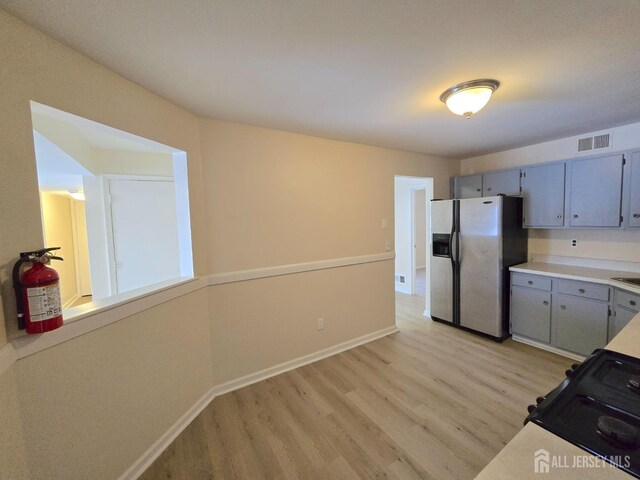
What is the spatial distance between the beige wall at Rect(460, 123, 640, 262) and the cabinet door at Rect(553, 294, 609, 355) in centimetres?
74

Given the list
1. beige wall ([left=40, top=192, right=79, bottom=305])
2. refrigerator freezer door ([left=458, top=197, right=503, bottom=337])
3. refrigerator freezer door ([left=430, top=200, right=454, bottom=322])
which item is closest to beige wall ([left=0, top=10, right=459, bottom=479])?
refrigerator freezer door ([left=430, top=200, right=454, bottom=322])

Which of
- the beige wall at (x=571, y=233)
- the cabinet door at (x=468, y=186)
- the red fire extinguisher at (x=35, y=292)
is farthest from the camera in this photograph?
the cabinet door at (x=468, y=186)

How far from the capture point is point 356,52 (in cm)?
137

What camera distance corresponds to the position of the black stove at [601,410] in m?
0.72

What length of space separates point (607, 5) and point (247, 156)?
7.44 feet

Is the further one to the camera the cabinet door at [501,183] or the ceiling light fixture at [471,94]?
the cabinet door at [501,183]

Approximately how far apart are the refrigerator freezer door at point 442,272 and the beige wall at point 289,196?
2.40 feet

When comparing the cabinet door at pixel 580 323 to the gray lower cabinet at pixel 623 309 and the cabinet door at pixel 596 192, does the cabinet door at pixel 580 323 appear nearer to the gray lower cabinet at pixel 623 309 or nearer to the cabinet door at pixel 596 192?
the gray lower cabinet at pixel 623 309

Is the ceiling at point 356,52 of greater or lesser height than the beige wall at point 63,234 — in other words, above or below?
above

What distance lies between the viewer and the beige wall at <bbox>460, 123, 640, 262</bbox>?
270 centimetres

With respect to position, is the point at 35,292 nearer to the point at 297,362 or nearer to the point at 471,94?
the point at 297,362

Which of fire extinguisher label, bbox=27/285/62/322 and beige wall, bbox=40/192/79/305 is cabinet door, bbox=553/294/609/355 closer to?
fire extinguisher label, bbox=27/285/62/322

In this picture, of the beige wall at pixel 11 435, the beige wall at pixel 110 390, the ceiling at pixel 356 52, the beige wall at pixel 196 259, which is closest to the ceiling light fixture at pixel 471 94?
the ceiling at pixel 356 52

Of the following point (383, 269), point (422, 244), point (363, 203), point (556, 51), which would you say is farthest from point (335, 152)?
point (422, 244)
